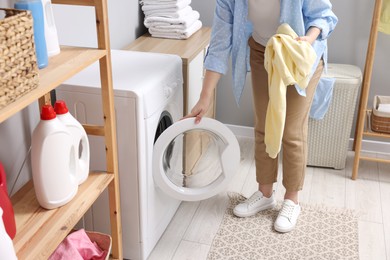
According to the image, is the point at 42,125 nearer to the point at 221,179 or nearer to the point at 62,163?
the point at 62,163

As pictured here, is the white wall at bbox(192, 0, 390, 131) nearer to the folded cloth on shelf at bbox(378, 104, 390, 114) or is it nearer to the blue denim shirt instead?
the folded cloth on shelf at bbox(378, 104, 390, 114)

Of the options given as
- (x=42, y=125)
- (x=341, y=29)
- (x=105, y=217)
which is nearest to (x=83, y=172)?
(x=42, y=125)

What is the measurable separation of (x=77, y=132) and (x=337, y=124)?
5.93ft

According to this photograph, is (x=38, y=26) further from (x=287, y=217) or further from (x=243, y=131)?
(x=243, y=131)

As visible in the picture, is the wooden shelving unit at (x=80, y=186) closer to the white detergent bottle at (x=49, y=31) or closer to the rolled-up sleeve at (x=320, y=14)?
the white detergent bottle at (x=49, y=31)

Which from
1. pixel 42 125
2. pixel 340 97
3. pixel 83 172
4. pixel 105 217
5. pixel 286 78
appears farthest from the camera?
pixel 340 97

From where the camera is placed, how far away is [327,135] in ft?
9.95

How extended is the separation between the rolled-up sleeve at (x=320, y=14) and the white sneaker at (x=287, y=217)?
2.91ft

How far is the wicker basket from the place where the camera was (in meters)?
1.19

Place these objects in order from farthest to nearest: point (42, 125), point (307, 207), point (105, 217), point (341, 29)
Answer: point (341, 29) < point (307, 207) < point (105, 217) < point (42, 125)

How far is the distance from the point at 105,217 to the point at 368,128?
1705mm

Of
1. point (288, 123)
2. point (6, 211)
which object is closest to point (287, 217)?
point (288, 123)

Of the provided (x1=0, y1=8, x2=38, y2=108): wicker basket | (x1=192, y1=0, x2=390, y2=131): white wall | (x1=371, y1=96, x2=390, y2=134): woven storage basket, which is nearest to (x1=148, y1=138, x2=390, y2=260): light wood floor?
(x1=371, y1=96, x2=390, y2=134): woven storage basket

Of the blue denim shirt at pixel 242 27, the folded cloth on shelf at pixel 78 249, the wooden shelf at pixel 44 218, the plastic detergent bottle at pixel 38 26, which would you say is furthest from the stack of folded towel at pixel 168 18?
the plastic detergent bottle at pixel 38 26
